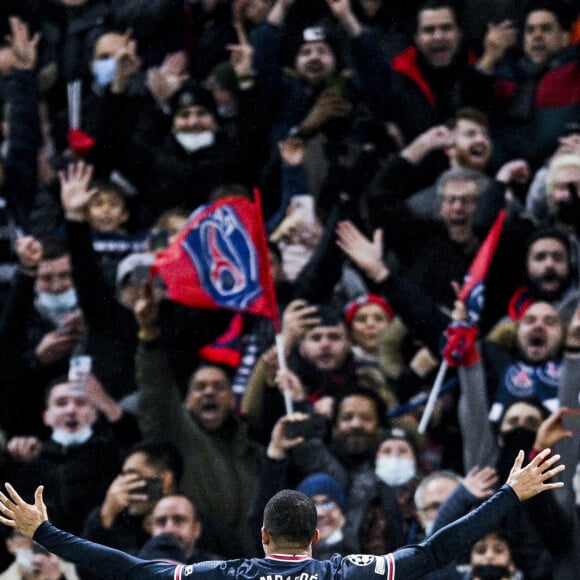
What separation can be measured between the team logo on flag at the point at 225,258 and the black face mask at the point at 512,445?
5.68ft

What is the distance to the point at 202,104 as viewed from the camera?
1255 cm

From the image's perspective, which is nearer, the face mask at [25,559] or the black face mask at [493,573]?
the black face mask at [493,573]

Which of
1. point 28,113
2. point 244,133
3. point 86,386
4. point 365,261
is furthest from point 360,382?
point 28,113

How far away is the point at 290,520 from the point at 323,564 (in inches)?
8.2

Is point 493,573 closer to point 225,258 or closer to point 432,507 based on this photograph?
point 432,507

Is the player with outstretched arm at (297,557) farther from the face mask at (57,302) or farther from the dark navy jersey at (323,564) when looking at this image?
the face mask at (57,302)

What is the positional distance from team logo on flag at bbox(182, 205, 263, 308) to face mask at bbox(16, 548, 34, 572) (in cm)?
A: 174

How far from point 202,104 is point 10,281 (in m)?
1.66

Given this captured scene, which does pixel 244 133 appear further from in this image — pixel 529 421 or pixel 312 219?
pixel 529 421

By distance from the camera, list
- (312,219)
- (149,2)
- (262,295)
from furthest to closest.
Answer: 1. (149,2)
2. (312,219)
3. (262,295)

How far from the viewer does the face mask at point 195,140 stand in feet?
41.1

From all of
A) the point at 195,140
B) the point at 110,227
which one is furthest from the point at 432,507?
the point at 195,140

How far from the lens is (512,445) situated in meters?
9.97

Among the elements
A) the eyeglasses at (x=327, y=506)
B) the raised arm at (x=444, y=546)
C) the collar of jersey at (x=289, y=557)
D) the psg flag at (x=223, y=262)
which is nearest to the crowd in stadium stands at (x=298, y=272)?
the eyeglasses at (x=327, y=506)
